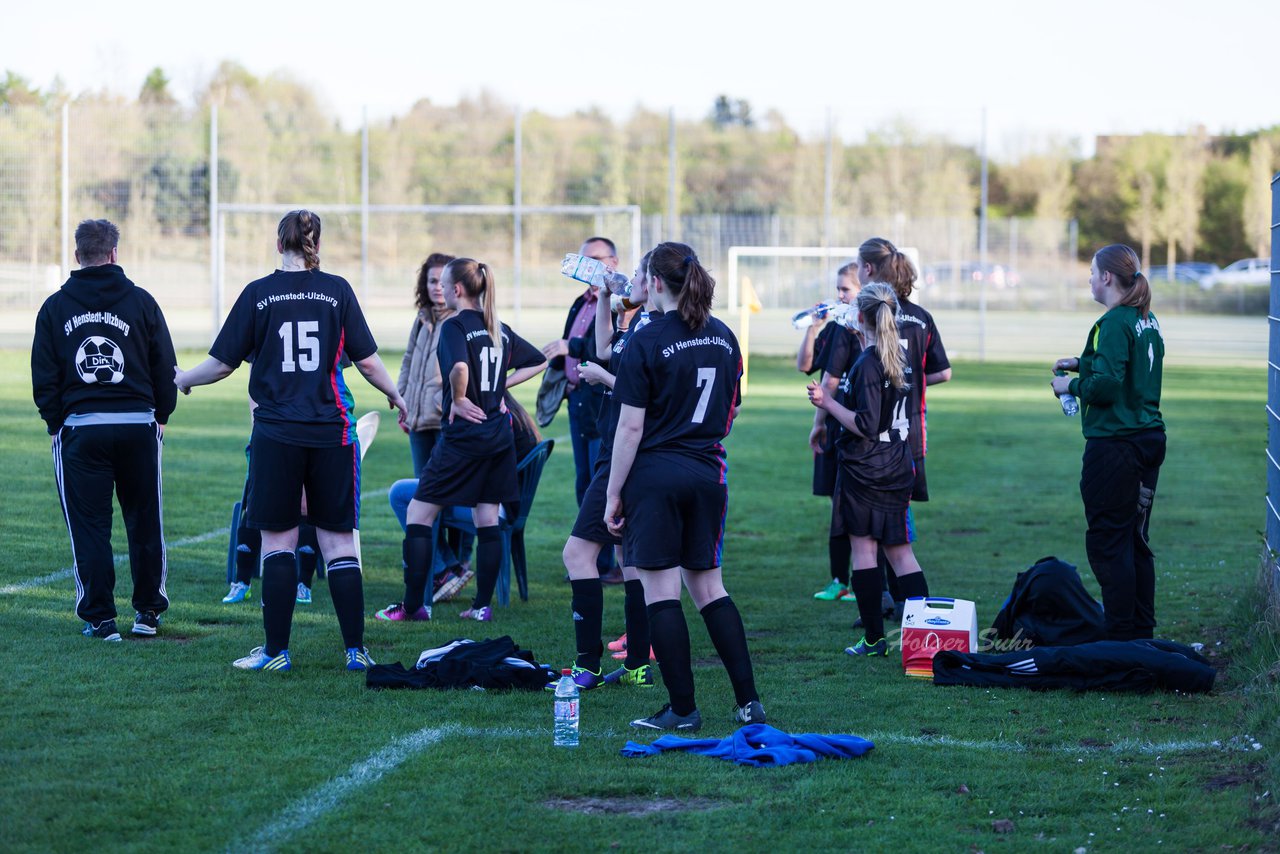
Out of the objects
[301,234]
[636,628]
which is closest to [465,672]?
[636,628]

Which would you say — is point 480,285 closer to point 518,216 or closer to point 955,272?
point 518,216

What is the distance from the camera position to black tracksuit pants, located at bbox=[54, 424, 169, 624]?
6.42 meters

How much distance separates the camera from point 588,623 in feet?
19.4

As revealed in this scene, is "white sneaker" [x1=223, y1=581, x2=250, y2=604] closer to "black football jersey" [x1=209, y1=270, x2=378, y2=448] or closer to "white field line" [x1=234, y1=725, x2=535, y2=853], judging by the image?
"black football jersey" [x1=209, y1=270, x2=378, y2=448]

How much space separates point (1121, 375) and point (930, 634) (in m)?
1.42

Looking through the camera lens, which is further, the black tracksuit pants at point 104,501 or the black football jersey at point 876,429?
the black football jersey at point 876,429

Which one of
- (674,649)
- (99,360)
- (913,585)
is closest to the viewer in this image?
(674,649)

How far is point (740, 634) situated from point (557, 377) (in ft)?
11.4

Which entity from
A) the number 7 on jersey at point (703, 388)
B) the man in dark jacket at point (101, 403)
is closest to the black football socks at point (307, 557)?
the man in dark jacket at point (101, 403)

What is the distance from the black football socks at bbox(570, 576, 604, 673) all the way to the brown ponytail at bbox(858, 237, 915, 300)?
2.27 meters

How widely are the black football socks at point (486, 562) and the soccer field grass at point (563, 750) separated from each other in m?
0.18

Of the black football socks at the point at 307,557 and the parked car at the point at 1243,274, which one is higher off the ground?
the parked car at the point at 1243,274

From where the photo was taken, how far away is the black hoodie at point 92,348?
6.34m

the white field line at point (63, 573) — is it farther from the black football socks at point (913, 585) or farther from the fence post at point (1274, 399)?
the fence post at point (1274, 399)
